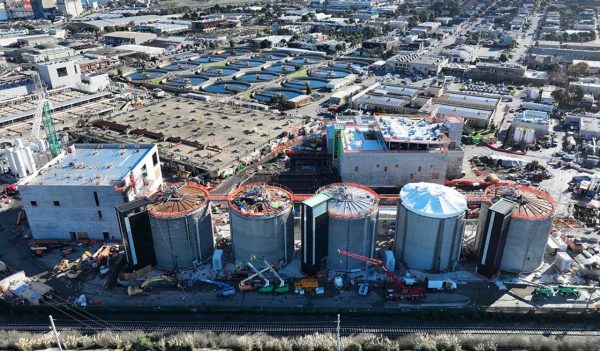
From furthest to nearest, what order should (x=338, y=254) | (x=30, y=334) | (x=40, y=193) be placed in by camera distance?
1. (x=40, y=193)
2. (x=338, y=254)
3. (x=30, y=334)

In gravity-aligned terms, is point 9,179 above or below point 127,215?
below

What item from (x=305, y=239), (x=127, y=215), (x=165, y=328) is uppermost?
(x=127, y=215)

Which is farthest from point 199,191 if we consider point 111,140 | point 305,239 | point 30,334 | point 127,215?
point 111,140

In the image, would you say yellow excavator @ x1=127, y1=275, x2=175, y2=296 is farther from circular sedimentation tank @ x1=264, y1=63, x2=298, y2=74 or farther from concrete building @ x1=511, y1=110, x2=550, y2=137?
circular sedimentation tank @ x1=264, y1=63, x2=298, y2=74

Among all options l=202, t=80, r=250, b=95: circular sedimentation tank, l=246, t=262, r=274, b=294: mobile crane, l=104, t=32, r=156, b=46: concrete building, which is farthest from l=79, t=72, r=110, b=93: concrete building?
l=246, t=262, r=274, b=294: mobile crane

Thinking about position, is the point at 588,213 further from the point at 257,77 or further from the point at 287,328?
the point at 257,77

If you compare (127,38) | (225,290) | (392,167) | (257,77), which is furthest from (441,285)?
(127,38)

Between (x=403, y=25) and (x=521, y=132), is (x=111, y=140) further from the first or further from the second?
(x=403, y=25)

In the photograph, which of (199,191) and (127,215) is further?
(199,191)
